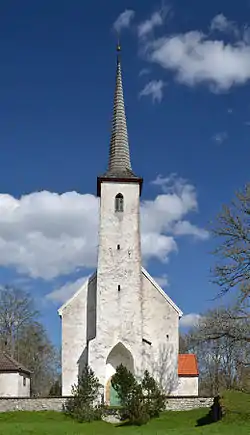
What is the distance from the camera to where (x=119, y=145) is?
42.0 meters

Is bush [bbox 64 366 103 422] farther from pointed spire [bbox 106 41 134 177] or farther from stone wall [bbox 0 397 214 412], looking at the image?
pointed spire [bbox 106 41 134 177]

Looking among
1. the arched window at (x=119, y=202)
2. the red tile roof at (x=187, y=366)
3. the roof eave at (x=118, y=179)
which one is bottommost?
the red tile roof at (x=187, y=366)

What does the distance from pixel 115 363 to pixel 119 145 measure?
15.7 meters

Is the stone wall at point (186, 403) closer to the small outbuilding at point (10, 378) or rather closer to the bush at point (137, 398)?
the bush at point (137, 398)

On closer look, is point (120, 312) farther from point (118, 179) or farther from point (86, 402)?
point (118, 179)

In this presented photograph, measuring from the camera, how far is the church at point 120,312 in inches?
1460

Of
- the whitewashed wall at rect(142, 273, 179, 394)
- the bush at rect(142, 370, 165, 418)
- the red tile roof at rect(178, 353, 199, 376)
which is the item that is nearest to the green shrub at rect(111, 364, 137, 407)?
the bush at rect(142, 370, 165, 418)

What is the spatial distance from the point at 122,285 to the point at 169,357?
19.6 feet

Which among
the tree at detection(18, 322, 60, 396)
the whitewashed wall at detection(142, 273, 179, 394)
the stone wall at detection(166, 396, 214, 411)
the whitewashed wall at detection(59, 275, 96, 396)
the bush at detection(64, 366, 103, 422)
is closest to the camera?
the bush at detection(64, 366, 103, 422)

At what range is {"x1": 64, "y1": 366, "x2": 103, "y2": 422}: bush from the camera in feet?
104

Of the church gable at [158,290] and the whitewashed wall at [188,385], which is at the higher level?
the church gable at [158,290]

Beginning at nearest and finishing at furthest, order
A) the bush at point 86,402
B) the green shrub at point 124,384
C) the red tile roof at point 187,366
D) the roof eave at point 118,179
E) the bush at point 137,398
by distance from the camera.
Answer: the bush at point 137,398 → the bush at point 86,402 → the green shrub at point 124,384 → the roof eave at point 118,179 → the red tile roof at point 187,366

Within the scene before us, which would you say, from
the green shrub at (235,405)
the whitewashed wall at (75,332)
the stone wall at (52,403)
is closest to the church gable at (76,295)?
the whitewashed wall at (75,332)

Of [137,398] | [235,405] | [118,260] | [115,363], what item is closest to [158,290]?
[118,260]
